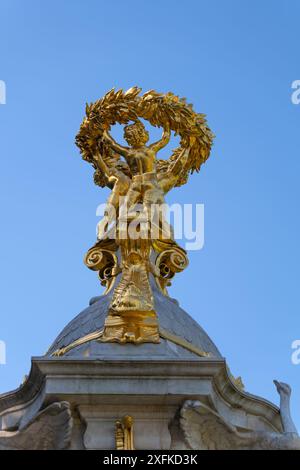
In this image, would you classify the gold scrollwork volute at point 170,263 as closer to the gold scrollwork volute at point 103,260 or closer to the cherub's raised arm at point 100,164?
the gold scrollwork volute at point 103,260

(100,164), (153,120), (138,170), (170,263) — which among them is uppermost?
(153,120)

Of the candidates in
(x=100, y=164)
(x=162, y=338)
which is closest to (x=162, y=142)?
(x=100, y=164)

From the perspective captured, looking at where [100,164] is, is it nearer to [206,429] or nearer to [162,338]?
[162,338]

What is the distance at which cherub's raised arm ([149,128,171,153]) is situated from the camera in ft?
75.8

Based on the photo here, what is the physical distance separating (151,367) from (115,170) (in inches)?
268

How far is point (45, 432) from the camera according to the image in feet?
56.3

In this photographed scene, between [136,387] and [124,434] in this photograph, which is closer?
[124,434]

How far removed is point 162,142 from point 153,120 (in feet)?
1.55

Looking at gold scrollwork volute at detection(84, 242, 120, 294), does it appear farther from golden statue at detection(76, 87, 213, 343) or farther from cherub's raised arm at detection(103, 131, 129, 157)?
cherub's raised arm at detection(103, 131, 129, 157)

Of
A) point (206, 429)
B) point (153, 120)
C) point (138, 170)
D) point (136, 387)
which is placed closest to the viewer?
point (136, 387)

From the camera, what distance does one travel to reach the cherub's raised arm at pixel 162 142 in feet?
75.8

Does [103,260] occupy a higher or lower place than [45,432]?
higher

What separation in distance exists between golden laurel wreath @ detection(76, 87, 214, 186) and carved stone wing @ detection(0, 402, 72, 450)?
743 cm
